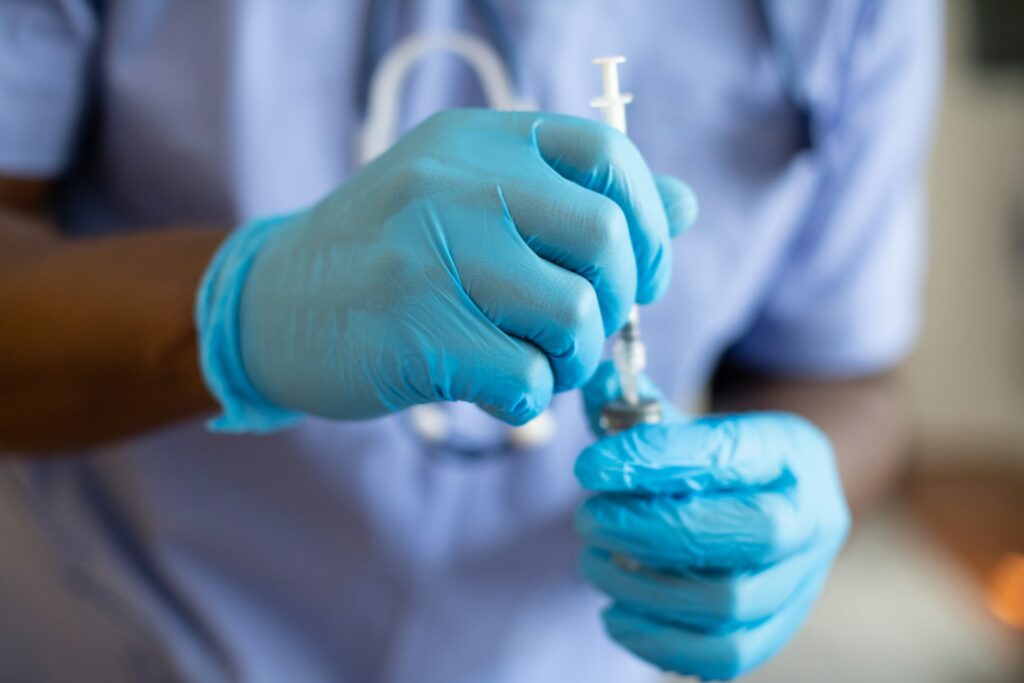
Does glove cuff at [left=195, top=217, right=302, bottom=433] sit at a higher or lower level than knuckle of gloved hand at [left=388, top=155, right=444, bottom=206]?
lower

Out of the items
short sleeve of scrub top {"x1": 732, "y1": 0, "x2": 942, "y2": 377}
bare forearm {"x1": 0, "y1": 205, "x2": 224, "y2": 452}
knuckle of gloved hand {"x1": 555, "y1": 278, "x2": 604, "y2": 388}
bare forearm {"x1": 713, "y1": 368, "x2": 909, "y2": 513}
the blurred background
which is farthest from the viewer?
the blurred background

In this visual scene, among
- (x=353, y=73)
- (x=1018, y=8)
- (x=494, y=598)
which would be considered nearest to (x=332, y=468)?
(x=494, y=598)

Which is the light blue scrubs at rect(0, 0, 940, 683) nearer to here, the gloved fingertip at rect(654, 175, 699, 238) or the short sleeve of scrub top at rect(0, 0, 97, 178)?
the short sleeve of scrub top at rect(0, 0, 97, 178)

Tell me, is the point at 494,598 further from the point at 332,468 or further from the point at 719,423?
the point at 719,423

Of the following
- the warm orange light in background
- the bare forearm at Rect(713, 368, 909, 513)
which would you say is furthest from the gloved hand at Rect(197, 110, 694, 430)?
the warm orange light in background

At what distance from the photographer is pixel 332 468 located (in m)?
0.62

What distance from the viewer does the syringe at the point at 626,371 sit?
42 cm

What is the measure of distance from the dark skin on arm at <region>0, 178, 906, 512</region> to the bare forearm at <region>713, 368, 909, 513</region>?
588 millimetres

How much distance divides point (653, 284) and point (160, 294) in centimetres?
27

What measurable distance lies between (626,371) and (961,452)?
4.95 ft

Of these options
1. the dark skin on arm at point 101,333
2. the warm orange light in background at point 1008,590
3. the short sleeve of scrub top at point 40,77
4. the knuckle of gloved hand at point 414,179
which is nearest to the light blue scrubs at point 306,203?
the short sleeve of scrub top at point 40,77

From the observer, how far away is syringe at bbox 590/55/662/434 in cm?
42

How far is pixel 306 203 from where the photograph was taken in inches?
24.2

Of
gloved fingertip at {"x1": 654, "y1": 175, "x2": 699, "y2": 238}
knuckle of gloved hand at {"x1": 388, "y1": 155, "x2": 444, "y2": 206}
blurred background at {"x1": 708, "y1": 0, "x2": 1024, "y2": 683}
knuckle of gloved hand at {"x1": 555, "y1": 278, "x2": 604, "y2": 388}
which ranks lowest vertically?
blurred background at {"x1": 708, "y1": 0, "x2": 1024, "y2": 683}
